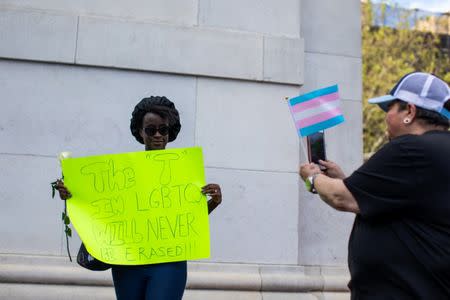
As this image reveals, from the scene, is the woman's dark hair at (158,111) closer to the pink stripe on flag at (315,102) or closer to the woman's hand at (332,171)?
the pink stripe on flag at (315,102)

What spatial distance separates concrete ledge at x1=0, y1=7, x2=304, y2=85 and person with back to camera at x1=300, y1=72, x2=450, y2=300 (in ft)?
9.53

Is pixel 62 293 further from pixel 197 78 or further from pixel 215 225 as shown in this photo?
pixel 197 78

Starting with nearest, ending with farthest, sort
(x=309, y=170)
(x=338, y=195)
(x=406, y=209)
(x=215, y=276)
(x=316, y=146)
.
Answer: (x=406, y=209) < (x=338, y=195) < (x=309, y=170) < (x=316, y=146) < (x=215, y=276)

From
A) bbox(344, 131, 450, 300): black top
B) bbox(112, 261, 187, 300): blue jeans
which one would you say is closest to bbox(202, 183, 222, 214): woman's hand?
bbox(112, 261, 187, 300): blue jeans

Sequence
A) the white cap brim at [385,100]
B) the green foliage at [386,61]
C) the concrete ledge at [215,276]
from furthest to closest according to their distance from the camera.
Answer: the green foliage at [386,61], the concrete ledge at [215,276], the white cap brim at [385,100]

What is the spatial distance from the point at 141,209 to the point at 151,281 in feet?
1.64

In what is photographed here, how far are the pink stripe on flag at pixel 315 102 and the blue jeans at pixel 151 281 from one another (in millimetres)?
1196

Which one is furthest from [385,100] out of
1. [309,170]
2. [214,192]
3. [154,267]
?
[154,267]

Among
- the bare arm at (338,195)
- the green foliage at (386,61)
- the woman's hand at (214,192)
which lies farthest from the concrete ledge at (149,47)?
the green foliage at (386,61)

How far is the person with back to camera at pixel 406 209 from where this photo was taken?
2.93m

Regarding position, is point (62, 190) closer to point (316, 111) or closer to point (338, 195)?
point (316, 111)

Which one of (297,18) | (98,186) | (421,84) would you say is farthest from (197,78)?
(421,84)

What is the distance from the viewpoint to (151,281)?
3.71 meters

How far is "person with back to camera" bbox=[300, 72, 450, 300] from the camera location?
293 cm
